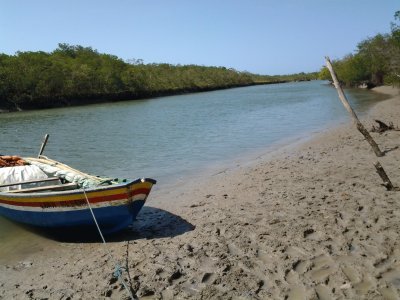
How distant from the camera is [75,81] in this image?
231 ft

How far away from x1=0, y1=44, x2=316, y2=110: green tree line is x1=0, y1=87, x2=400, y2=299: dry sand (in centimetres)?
6077

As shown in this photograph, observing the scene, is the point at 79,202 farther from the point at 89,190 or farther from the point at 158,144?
the point at 158,144

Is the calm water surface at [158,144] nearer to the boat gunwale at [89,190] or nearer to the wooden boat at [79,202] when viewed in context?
the wooden boat at [79,202]

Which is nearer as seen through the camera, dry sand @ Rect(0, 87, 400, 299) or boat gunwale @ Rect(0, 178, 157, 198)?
dry sand @ Rect(0, 87, 400, 299)

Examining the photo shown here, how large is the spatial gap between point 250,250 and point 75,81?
230 ft

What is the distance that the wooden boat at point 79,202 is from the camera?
725 cm

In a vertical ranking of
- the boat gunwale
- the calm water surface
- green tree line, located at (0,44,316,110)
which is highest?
green tree line, located at (0,44,316,110)

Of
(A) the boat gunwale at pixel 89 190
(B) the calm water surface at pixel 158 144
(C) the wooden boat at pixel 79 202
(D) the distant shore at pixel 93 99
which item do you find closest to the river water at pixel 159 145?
(B) the calm water surface at pixel 158 144

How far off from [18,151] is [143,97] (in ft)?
210

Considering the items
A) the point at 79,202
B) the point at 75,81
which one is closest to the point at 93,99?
the point at 75,81

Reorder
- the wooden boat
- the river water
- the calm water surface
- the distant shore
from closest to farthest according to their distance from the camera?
the wooden boat < the river water < the calm water surface < the distant shore

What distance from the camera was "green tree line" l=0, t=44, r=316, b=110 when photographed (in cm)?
6288

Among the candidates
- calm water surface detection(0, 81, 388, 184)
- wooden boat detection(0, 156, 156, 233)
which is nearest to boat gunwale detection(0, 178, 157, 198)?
wooden boat detection(0, 156, 156, 233)

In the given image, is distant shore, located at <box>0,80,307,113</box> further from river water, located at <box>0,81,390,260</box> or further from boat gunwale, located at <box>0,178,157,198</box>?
boat gunwale, located at <box>0,178,157,198</box>
